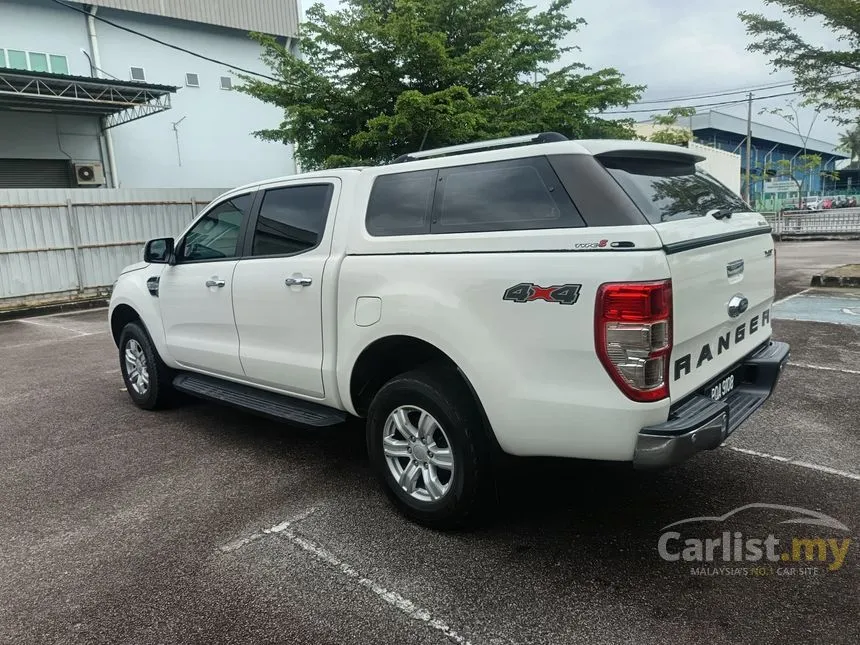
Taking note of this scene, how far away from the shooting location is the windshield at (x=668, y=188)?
2869mm

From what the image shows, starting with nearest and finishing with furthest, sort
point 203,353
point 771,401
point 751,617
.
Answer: point 751,617 → point 203,353 → point 771,401

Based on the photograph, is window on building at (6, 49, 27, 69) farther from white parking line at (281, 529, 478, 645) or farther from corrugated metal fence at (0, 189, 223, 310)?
white parking line at (281, 529, 478, 645)

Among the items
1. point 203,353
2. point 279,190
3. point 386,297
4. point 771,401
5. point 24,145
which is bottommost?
point 771,401

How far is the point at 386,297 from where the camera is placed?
3318mm

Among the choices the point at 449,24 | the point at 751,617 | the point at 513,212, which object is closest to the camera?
the point at 751,617

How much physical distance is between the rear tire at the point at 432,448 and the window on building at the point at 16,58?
17.4 metres

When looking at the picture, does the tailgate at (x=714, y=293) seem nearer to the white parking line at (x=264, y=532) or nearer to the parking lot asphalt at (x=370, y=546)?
the parking lot asphalt at (x=370, y=546)

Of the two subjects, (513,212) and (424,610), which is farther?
(513,212)

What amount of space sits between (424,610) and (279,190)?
9.28ft

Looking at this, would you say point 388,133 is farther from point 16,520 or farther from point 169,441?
point 16,520

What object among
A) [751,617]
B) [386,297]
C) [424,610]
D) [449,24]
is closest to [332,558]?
[424,610]

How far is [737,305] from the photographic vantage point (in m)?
3.15

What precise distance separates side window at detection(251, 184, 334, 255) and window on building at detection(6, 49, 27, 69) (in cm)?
1578

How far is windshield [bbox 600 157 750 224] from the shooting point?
287 cm
